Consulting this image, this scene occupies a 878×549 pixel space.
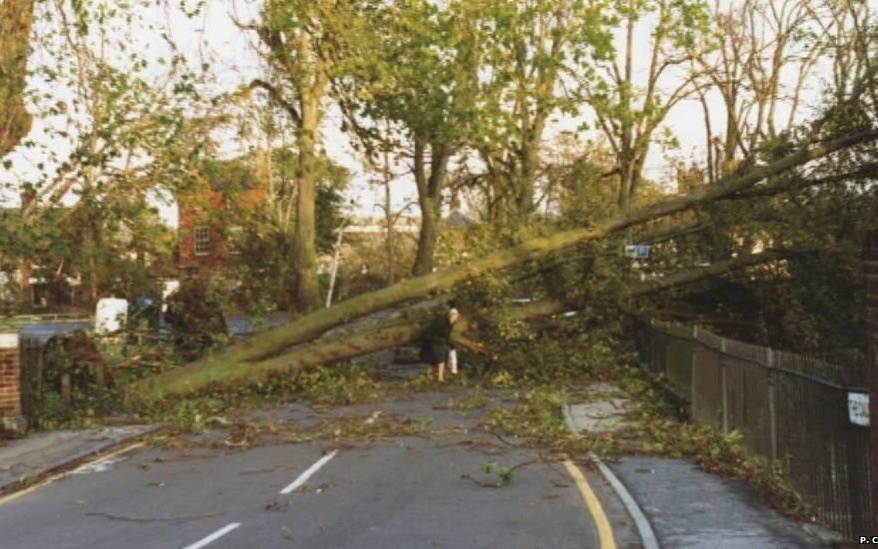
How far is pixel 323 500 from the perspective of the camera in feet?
33.6

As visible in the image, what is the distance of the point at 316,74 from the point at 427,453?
11.9m

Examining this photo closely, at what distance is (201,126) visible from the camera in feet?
64.7

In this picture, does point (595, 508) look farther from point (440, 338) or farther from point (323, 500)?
point (440, 338)

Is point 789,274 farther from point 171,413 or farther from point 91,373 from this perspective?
point 91,373

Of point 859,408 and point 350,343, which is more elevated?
point 350,343

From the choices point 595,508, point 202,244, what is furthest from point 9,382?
point 202,244

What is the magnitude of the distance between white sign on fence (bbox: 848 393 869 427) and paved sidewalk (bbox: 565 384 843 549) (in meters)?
1.11

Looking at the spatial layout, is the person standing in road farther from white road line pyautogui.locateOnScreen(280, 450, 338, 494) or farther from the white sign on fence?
the white sign on fence

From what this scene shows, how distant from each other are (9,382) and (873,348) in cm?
1321

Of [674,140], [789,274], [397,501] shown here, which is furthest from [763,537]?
[674,140]

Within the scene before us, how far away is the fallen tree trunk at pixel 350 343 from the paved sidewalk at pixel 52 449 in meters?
2.48

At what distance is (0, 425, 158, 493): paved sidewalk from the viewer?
12766 millimetres

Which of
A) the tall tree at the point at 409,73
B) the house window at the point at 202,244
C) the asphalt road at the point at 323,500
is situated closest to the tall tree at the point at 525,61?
the tall tree at the point at 409,73

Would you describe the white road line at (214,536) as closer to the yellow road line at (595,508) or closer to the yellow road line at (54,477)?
the yellow road line at (595,508)
